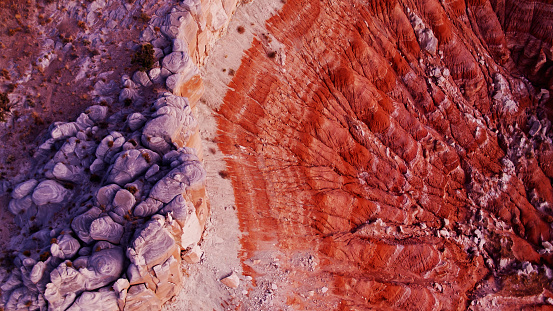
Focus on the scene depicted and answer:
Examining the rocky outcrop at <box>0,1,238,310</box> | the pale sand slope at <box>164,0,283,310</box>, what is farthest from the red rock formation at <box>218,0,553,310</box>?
the rocky outcrop at <box>0,1,238,310</box>

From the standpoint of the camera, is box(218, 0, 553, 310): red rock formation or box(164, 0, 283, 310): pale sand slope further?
box(218, 0, 553, 310): red rock formation

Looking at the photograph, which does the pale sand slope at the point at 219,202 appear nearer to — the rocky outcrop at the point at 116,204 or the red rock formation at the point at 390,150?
the red rock formation at the point at 390,150

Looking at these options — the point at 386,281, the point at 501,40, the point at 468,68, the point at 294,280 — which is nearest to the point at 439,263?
the point at 386,281

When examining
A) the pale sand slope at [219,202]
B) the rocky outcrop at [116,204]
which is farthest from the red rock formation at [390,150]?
the rocky outcrop at [116,204]

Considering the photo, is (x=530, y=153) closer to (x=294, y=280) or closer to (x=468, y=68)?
(x=468, y=68)

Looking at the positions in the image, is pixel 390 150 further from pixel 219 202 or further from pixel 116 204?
pixel 116 204

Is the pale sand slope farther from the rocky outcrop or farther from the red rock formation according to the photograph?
the rocky outcrop
